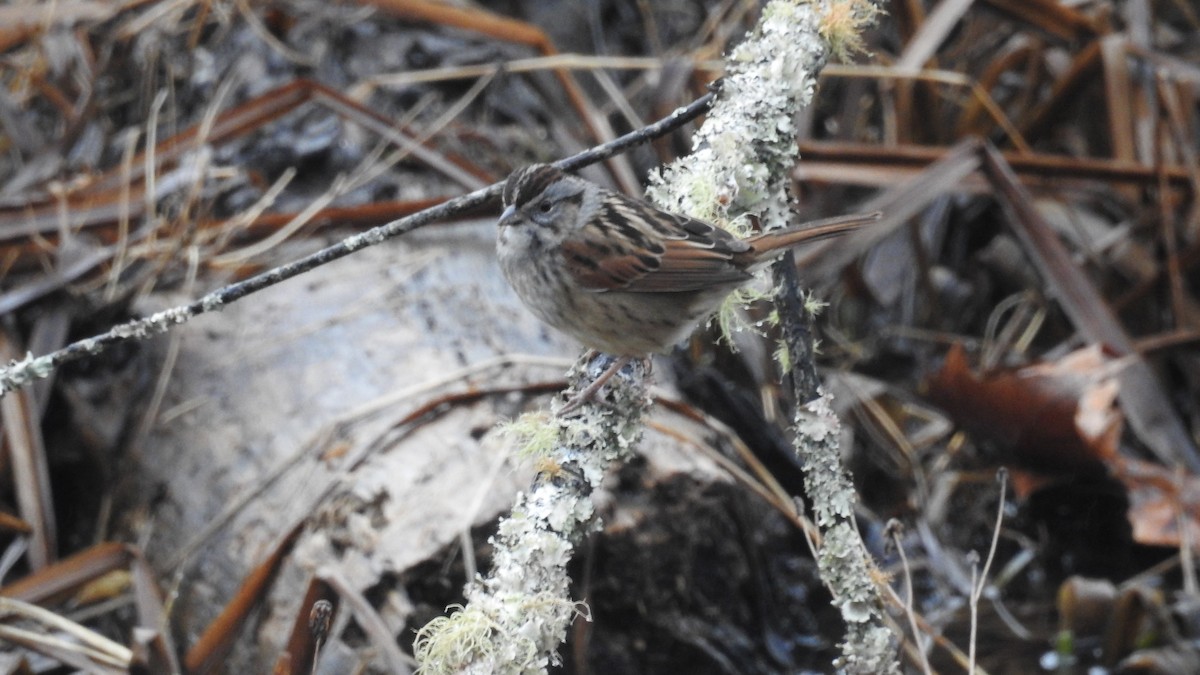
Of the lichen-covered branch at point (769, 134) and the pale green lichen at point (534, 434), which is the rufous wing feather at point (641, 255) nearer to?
the lichen-covered branch at point (769, 134)

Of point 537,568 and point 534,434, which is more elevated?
point 534,434

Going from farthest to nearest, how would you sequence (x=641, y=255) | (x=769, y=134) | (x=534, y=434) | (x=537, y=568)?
(x=641, y=255)
(x=769, y=134)
(x=534, y=434)
(x=537, y=568)

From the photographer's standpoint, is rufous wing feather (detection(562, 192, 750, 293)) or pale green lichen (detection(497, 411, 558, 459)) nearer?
pale green lichen (detection(497, 411, 558, 459))

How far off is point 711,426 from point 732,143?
1.29 m

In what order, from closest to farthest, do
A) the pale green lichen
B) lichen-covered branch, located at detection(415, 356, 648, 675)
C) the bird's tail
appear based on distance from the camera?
lichen-covered branch, located at detection(415, 356, 648, 675) → the pale green lichen → the bird's tail

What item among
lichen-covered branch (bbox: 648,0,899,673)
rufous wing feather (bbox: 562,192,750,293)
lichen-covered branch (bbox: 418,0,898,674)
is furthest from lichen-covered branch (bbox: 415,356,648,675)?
rufous wing feather (bbox: 562,192,750,293)

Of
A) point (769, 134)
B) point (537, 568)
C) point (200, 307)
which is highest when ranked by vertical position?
point (769, 134)

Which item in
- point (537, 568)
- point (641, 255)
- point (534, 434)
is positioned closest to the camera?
point (537, 568)

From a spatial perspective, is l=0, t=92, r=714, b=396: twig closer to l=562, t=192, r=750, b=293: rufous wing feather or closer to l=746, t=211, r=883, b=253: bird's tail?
l=562, t=192, r=750, b=293: rufous wing feather

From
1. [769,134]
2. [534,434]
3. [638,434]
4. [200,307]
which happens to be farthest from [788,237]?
[200,307]

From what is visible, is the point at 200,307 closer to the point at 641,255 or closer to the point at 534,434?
the point at 534,434

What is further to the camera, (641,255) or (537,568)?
(641,255)

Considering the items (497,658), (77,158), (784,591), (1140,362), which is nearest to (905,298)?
(1140,362)

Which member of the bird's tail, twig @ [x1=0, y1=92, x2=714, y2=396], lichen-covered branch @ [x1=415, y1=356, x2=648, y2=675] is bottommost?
lichen-covered branch @ [x1=415, y1=356, x2=648, y2=675]
